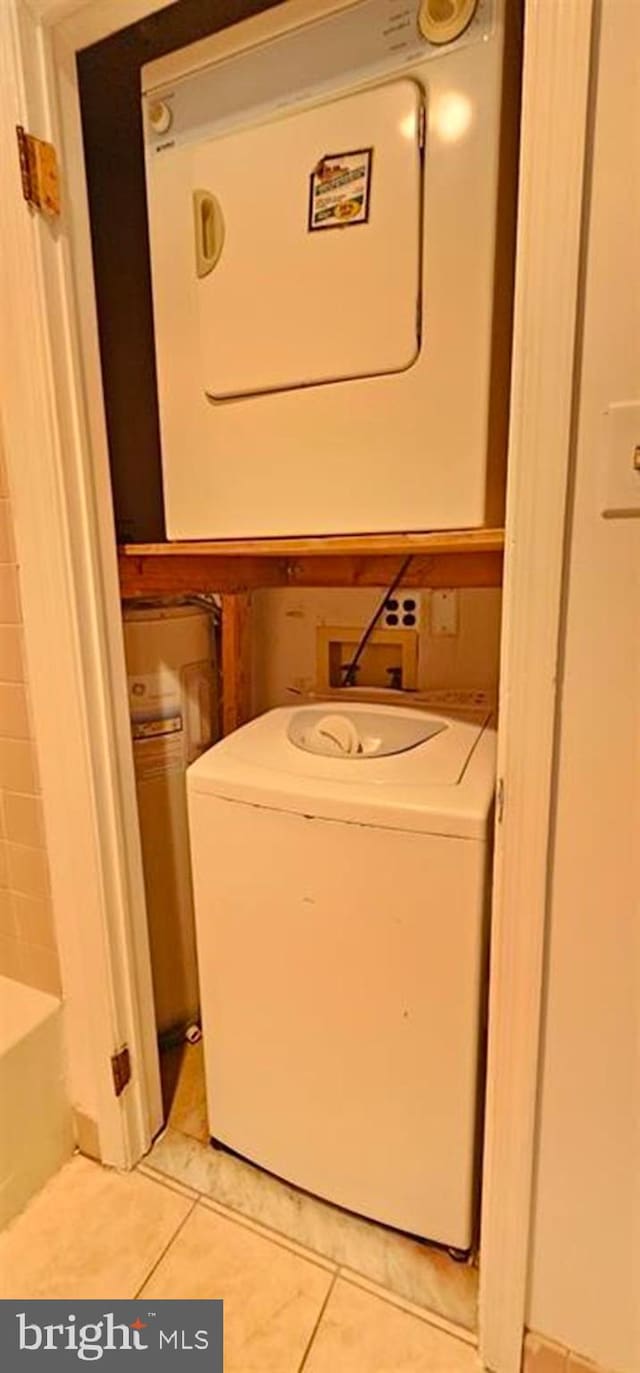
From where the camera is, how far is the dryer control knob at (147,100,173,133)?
1009 millimetres

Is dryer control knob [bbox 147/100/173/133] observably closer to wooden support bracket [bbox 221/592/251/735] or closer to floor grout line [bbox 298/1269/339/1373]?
wooden support bracket [bbox 221/592/251/735]

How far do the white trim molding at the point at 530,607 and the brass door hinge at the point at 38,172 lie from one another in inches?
26.8

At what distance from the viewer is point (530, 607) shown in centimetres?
75

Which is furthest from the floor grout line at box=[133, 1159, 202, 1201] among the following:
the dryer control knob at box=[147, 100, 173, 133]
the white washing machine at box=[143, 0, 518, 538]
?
the dryer control knob at box=[147, 100, 173, 133]

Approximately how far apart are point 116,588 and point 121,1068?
929 mm

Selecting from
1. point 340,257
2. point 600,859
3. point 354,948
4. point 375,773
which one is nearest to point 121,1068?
point 354,948

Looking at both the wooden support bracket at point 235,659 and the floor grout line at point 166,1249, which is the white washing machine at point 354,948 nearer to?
the floor grout line at point 166,1249

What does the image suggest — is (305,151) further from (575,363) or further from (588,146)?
(575,363)

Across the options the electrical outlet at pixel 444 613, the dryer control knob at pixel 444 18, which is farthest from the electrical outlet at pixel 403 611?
the dryer control knob at pixel 444 18

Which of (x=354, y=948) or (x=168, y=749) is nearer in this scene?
(x=354, y=948)

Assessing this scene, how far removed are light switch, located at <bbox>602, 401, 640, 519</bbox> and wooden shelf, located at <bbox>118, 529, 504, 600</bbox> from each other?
199 millimetres

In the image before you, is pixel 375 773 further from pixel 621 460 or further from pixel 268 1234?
pixel 268 1234

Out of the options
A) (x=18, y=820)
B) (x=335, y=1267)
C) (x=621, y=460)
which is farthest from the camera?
(x=18, y=820)

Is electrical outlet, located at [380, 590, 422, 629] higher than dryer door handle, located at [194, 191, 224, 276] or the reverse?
the reverse
